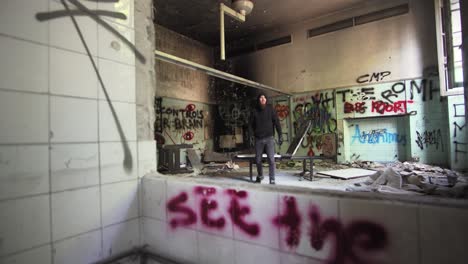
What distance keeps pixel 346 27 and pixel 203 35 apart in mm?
5362

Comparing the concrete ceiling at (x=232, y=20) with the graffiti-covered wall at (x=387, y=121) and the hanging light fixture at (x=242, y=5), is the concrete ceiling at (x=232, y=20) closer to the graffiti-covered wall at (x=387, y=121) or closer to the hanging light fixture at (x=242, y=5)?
the hanging light fixture at (x=242, y=5)

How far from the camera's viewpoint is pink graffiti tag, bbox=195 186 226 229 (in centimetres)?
174

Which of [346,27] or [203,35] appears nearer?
[346,27]

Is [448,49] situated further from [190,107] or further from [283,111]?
[190,107]

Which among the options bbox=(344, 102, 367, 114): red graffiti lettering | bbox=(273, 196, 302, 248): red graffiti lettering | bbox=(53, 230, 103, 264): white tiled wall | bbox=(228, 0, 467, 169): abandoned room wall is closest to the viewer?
bbox=(273, 196, 302, 248): red graffiti lettering

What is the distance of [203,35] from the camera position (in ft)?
33.2

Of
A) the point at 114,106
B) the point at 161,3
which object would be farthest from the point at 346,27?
the point at 114,106

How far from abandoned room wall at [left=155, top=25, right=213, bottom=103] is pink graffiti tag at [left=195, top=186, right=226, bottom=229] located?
7.37 metres

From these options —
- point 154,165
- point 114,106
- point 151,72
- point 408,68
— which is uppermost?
point 408,68

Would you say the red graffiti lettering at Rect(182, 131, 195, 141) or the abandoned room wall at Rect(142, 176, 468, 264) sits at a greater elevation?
the red graffiti lettering at Rect(182, 131, 195, 141)

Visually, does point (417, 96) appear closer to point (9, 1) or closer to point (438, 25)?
point (438, 25)

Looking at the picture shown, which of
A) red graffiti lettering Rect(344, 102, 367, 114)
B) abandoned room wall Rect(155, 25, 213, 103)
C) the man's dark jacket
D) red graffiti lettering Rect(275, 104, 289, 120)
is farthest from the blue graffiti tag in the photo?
abandoned room wall Rect(155, 25, 213, 103)

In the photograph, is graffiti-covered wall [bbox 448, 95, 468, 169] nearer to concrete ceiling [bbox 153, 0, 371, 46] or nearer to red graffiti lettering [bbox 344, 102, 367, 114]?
red graffiti lettering [bbox 344, 102, 367, 114]

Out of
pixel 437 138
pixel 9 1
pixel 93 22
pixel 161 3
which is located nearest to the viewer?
pixel 9 1
